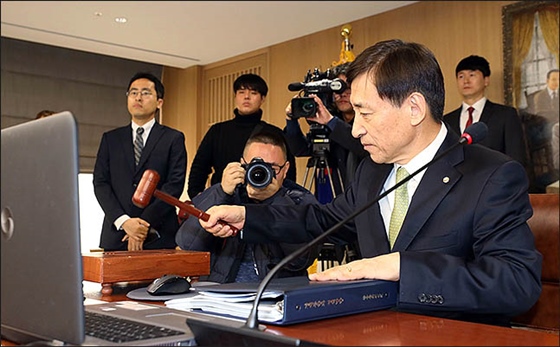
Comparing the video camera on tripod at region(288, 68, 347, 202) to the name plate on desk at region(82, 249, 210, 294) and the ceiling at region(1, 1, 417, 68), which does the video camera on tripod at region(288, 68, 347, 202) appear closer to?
the name plate on desk at region(82, 249, 210, 294)

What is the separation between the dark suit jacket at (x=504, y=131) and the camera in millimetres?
3430

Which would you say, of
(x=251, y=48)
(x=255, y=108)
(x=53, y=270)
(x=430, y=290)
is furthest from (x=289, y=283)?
(x=251, y=48)

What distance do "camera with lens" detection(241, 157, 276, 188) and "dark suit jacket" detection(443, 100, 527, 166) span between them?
2012 millimetres

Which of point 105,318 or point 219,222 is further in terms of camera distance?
→ point 219,222

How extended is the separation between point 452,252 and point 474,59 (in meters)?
2.74

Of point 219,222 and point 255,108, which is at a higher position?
point 255,108

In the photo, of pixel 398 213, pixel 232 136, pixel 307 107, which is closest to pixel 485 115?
pixel 232 136

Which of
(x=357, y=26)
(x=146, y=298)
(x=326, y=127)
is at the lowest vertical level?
(x=146, y=298)

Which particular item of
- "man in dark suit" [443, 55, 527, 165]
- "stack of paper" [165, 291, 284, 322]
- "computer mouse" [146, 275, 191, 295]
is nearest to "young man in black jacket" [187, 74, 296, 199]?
"man in dark suit" [443, 55, 527, 165]

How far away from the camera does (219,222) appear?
54.0 inches

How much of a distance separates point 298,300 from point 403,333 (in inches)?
5.6

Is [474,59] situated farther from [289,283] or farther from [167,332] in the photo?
[167,332]

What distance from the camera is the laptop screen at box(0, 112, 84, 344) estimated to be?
2.21ft

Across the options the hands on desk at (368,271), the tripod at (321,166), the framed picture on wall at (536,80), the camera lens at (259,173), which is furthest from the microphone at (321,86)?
the framed picture on wall at (536,80)
